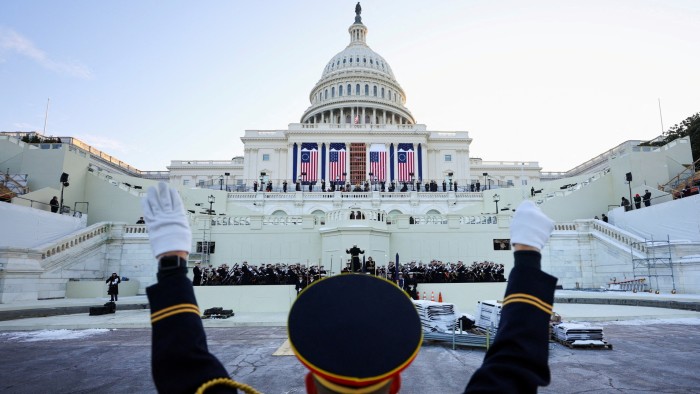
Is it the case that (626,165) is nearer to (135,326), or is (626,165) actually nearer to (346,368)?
(135,326)

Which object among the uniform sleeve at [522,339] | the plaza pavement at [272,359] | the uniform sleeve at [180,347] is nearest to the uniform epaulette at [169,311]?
the uniform sleeve at [180,347]

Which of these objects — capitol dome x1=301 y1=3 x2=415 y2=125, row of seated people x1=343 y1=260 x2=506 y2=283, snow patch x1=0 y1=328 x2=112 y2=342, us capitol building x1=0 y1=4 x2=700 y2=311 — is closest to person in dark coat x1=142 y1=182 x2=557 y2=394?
snow patch x1=0 y1=328 x2=112 y2=342

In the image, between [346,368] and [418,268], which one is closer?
[346,368]

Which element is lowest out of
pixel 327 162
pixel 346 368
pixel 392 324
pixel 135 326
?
pixel 135 326

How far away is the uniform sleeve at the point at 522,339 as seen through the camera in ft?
5.40

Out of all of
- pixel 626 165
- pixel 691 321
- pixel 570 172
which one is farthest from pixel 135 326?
pixel 570 172

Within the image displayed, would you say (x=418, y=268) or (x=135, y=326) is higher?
(x=418, y=268)

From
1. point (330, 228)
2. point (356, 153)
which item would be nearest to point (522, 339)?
point (330, 228)

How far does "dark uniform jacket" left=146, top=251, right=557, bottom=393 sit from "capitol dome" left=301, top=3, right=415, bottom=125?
81396 mm

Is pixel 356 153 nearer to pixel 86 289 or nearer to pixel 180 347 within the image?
pixel 86 289

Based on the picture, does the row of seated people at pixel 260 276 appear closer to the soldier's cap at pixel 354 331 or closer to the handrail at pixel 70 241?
the handrail at pixel 70 241

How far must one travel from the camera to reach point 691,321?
13539 mm

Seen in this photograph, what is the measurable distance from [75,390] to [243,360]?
2932 millimetres

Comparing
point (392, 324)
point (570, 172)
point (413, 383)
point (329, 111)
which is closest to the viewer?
point (392, 324)
